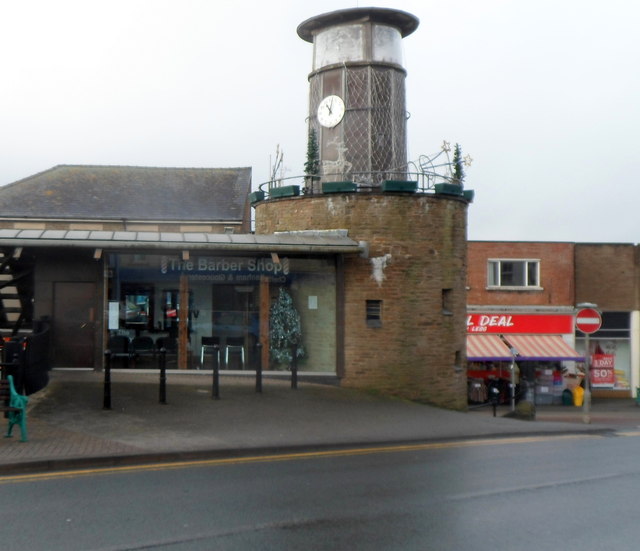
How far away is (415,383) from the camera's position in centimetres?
1777

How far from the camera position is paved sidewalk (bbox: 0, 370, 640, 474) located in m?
10.7

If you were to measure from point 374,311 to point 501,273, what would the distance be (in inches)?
688

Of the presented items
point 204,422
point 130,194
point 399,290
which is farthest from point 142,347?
point 130,194

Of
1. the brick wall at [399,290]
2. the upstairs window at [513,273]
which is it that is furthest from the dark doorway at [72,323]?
the upstairs window at [513,273]

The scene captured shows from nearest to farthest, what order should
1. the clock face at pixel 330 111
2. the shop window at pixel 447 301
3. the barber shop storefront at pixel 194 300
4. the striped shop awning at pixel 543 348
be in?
the barber shop storefront at pixel 194 300, the shop window at pixel 447 301, the clock face at pixel 330 111, the striped shop awning at pixel 543 348

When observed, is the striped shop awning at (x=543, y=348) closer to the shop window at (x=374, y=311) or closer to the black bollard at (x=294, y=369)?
the shop window at (x=374, y=311)

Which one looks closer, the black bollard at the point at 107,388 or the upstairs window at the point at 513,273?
the black bollard at the point at 107,388

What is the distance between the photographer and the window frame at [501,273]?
3378 cm

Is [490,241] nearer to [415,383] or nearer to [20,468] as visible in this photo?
[415,383]

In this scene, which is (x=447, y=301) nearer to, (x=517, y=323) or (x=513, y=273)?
(x=517, y=323)

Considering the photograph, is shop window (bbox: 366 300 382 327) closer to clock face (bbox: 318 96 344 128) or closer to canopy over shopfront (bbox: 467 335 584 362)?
clock face (bbox: 318 96 344 128)

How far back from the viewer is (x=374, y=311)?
1788cm

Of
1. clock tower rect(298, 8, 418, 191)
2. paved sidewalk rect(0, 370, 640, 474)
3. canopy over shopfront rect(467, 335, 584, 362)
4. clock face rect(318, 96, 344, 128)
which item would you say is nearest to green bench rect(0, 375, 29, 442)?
paved sidewalk rect(0, 370, 640, 474)

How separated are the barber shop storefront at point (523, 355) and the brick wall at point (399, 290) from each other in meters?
13.4
